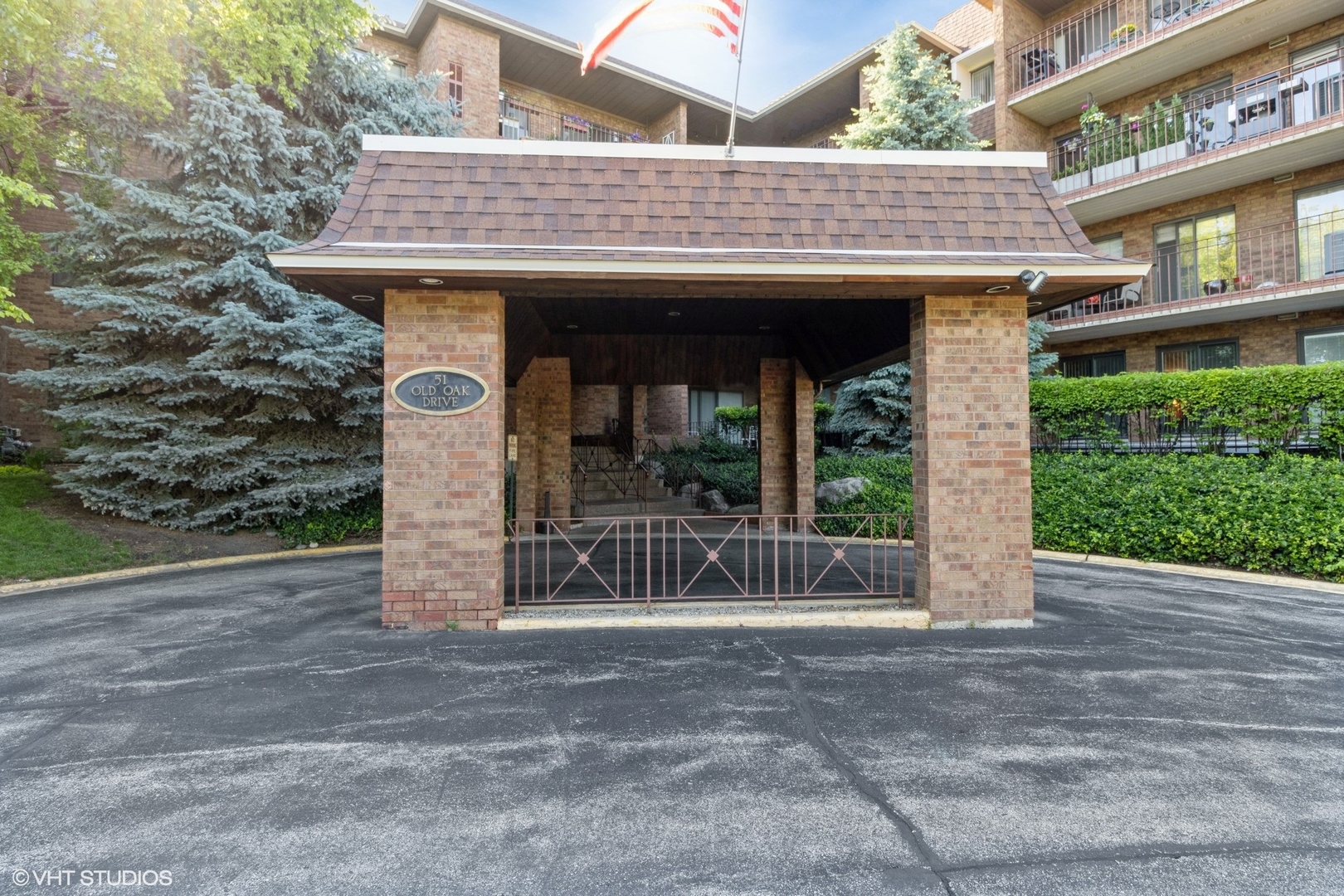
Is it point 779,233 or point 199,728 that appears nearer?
point 199,728

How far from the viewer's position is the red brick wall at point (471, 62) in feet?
54.7

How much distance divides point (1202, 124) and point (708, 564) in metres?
14.8

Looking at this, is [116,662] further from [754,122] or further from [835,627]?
[754,122]

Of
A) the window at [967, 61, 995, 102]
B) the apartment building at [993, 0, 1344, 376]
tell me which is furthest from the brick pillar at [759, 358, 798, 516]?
the window at [967, 61, 995, 102]

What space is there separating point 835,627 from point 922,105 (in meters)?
13.5

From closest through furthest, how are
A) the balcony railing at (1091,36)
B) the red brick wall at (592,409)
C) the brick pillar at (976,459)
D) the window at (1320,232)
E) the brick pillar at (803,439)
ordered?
the brick pillar at (976,459), the brick pillar at (803,439), the window at (1320,232), the balcony railing at (1091,36), the red brick wall at (592,409)

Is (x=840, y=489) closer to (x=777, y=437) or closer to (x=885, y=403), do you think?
(x=777, y=437)

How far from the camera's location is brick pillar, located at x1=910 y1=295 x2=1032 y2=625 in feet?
18.2

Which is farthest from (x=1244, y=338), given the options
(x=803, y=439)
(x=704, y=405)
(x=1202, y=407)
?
(x=704, y=405)

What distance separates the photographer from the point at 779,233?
17.8 feet

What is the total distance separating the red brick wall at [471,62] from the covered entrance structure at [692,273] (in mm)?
12950

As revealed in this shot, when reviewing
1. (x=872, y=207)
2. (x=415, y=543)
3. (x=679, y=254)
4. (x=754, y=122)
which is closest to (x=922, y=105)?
(x=754, y=122)

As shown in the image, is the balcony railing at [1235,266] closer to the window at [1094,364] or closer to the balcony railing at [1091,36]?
the window at [1094,364]

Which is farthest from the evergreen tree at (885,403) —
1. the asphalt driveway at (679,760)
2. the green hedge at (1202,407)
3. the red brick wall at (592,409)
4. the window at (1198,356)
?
the asphalt driveway at (679,760)
